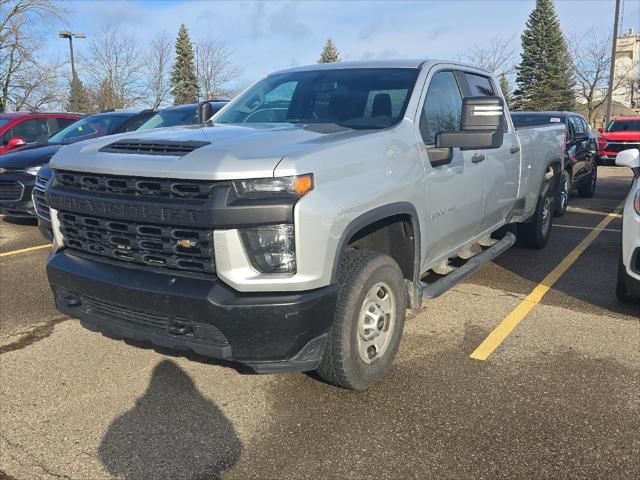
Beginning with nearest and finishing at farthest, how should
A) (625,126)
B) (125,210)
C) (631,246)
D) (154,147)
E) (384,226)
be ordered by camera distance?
(125,210) → (154,147) → (384,226) → (631,246) → (625,126)

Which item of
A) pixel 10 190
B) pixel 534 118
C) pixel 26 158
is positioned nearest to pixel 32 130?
pixel 26 158

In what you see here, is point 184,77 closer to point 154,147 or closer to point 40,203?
point 40,203

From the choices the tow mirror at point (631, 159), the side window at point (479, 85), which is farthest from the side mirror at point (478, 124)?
the tow mirror at point (631, 159)

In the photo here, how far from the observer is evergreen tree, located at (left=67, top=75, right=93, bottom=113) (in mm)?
31250

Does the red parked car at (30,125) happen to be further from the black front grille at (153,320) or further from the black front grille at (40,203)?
the black front grille at (153,320)

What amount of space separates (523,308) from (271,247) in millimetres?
3054

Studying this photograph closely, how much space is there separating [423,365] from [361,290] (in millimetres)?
1016

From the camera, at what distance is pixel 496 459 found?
276cm

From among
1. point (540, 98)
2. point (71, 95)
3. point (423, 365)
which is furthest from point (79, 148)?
point (540, 98)

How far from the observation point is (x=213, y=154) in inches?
109

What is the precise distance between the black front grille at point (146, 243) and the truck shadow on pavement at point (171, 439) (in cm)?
90

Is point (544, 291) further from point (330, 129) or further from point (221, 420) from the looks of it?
point (221, 420)

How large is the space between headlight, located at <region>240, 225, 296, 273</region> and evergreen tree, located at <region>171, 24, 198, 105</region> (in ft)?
110

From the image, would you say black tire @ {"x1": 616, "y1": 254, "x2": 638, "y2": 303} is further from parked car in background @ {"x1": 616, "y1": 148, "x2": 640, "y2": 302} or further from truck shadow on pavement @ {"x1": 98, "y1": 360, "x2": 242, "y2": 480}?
truck shadow on pavement @ {"x1": 98, "y1": 360, "x2": 242, "y2": 480}
